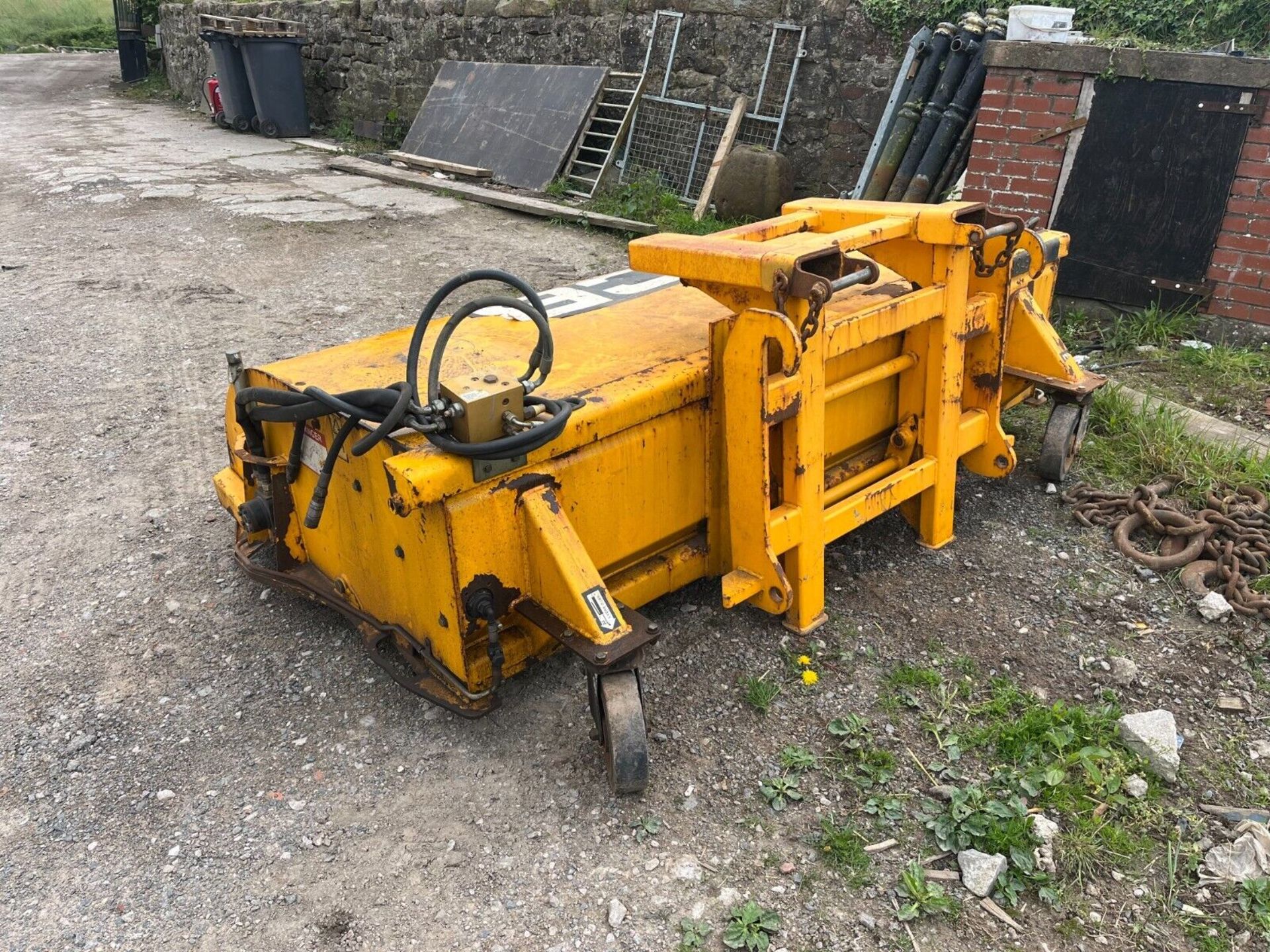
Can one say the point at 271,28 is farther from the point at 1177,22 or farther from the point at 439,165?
the point at 1177,22

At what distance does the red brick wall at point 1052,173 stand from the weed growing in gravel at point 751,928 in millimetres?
4560

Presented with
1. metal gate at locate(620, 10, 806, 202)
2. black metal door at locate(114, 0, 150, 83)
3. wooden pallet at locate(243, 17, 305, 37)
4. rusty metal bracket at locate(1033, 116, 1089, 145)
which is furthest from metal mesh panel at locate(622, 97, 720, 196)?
black metal door at locate(114, 0, 150, 83)

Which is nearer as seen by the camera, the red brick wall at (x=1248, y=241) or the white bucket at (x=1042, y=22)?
the red brick wall at (x=1248, y=241)

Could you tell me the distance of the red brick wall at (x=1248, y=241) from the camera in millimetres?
4875

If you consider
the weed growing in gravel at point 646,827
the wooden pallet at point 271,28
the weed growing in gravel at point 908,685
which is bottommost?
the weed growing in gravel at point 646,827

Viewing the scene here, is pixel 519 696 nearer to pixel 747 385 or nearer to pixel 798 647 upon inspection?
pixel 798 647


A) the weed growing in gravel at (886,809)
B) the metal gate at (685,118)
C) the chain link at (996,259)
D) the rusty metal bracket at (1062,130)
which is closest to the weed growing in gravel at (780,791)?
the weed growing in gravel at (886,809)

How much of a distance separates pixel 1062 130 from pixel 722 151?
341cm

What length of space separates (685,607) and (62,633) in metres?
2.08

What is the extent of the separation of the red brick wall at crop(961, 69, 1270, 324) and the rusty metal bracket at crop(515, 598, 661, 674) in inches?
168

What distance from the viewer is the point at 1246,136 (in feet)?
→ 16.0

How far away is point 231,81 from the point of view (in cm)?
1275

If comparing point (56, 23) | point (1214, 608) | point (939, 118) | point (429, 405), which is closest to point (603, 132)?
point (939, 118)

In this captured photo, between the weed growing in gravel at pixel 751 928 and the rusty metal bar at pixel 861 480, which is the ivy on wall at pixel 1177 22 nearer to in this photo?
the rusty metal bar at pixel 861 480
